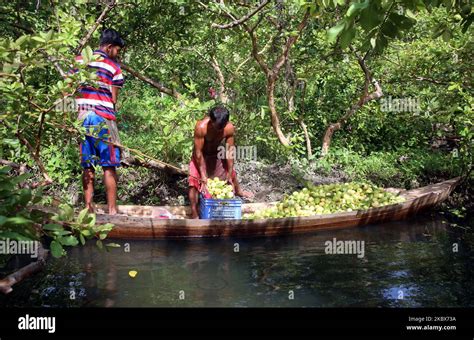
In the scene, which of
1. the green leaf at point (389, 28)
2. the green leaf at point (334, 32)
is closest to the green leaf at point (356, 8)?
the green leaf at point (334, 32)

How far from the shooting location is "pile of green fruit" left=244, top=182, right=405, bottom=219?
706cm

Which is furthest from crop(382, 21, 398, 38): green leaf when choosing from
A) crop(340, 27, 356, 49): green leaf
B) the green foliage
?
the green foliage

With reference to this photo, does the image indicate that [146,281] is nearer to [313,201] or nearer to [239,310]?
[239,310]

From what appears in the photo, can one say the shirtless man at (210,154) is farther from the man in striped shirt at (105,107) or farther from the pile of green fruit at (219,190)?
the man in striped shirt at (105,107)

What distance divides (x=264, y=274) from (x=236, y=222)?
1.01 meters

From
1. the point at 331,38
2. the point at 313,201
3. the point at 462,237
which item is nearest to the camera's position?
the point at 331,38

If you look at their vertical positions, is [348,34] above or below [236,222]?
above

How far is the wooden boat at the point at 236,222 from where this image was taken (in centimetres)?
613

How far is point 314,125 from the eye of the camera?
10.4 metres

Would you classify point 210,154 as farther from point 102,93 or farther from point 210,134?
point 102,93

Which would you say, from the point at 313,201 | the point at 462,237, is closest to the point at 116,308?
the point at 313,201

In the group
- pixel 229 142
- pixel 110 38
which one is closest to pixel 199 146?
pixel 229 142

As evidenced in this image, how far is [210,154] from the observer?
7070mm

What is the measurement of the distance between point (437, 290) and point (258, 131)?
4775 mm
